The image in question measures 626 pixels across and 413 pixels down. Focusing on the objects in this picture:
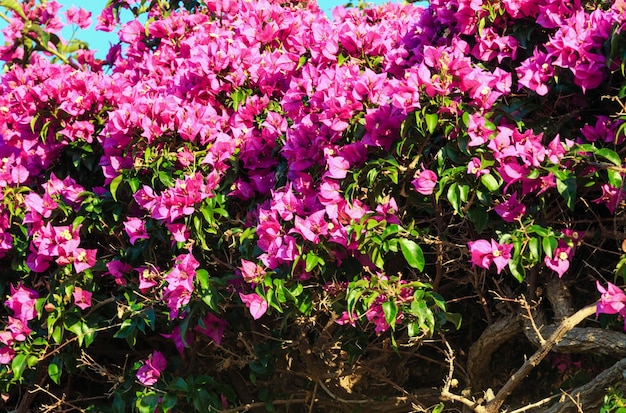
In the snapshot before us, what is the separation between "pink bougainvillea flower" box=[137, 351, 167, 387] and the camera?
3576 mm

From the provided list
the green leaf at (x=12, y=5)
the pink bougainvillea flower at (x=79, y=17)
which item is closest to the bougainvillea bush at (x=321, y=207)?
the green leaf at (x=12, y=5)

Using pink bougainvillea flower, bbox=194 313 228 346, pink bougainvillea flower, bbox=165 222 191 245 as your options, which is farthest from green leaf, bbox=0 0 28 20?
pink bougainvillea flower, bbox=194 313 228 346

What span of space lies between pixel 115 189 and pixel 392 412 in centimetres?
146

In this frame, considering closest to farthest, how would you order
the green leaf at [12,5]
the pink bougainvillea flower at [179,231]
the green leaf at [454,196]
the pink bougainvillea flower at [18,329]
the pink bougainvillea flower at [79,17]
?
the green leaf at [454,196] < the pink bougainvillea flower at [179,231] < the pink bougainvillea flower at [18,329] < the green leaf at [12,5] < the pink bougainvillea flower at [79,17]

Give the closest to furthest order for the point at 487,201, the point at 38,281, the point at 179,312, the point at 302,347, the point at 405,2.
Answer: the point at 487,201 → the point at 179,312 → the point at 302,347 → the point at 38,281 → the point at 405,2

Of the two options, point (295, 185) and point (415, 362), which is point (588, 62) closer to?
point (295, 185)

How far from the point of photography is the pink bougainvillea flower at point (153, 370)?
3576mm

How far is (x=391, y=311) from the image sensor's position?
2.91m

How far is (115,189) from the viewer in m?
3.45

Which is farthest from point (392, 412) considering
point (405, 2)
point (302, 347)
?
point (405, 2)

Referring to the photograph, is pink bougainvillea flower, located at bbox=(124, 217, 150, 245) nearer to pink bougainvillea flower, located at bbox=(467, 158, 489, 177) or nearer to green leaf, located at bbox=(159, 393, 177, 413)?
green leaf, located at bbox=(159, 393, 177, 413)

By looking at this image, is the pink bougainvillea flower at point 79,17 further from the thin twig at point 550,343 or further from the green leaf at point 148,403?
the thin twig at point 550,343

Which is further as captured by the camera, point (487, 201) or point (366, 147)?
point (366, 147)

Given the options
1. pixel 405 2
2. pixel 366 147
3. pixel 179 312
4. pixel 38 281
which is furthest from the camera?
pixel 405 2
